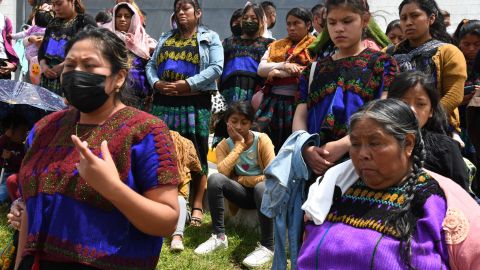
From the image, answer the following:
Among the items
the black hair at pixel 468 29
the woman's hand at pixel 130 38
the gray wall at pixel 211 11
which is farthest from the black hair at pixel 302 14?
the gray wall at pixel 211 11

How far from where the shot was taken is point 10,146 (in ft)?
19.8

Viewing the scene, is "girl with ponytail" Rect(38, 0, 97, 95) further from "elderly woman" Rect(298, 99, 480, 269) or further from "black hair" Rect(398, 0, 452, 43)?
"elderly woman" Rect(298, 99, 480, 269)

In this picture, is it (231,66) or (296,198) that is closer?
(296,198)

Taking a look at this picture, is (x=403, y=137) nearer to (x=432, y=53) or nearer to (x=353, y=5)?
(x=353, y=5)

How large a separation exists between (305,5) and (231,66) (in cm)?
509

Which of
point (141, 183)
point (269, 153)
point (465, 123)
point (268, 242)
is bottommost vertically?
point (268, 242)

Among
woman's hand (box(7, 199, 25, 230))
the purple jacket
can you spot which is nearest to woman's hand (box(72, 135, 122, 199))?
woman's hand (box(7, 199, 25, 230))

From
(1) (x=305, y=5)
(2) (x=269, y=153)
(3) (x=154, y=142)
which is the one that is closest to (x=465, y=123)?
(2) (x=269, y=153)

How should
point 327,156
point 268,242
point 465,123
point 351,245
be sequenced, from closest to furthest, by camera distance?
1. point 351,245
2. point 327,156
3. point 268,242
4. point 465,123

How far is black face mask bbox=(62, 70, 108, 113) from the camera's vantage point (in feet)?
8.47

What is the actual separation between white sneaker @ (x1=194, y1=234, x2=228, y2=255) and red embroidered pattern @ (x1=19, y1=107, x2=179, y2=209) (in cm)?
272

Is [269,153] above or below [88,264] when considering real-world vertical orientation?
below

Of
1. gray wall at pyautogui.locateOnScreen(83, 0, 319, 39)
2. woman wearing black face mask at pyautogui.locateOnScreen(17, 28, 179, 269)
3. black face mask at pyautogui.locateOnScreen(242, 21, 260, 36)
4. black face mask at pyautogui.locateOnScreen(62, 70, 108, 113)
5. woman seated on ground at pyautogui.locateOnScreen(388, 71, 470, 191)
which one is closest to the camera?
woman wearing black face mask at pyautogui.locateOnScreen(17, 28, 179, 269)

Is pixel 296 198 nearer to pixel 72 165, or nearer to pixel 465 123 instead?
pixel 72 165
